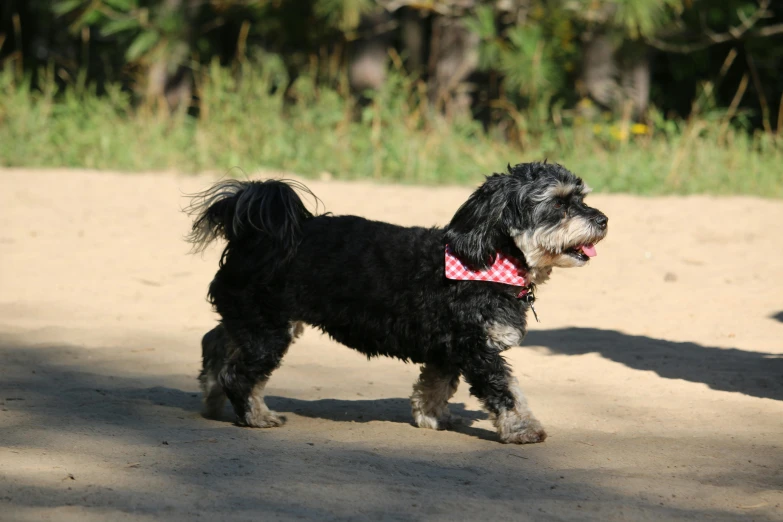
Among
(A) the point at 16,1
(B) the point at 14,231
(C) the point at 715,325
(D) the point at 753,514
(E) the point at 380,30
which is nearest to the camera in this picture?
(D) the point at 753,514

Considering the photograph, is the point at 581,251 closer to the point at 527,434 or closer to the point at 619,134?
the point at 527,434

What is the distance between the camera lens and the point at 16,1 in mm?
22141

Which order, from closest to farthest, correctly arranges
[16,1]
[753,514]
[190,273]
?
1. [753,514]
2. [190,273]
3. [16,1]

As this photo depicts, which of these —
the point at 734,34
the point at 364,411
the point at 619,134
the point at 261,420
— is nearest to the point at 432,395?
the point at 364,411

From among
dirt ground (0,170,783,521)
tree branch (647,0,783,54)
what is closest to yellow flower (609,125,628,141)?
tree branch (647,0,783,54)

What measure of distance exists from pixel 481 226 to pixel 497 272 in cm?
25

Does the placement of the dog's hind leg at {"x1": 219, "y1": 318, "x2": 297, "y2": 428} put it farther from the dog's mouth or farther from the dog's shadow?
the dog's mouth

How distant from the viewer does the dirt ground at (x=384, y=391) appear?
13.5 feet

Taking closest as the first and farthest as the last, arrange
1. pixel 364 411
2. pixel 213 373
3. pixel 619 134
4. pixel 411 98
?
pixel 213 373 → pixel 364 411 → pixel 619 134 → pixel 411 98

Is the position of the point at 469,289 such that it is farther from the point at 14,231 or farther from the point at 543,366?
the point at 14,231

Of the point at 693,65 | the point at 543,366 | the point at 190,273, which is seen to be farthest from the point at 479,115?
the point at 543,366

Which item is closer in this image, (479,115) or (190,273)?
(190,273)

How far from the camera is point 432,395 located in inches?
219

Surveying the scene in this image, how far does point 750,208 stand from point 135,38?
34.8 feet
